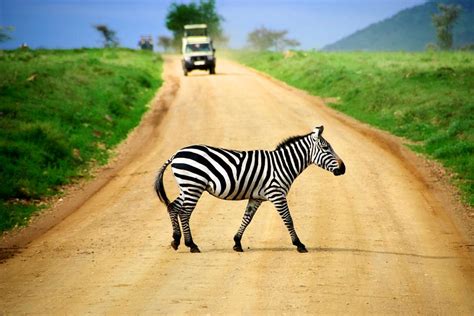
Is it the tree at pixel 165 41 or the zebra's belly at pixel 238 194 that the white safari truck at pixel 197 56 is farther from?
the tree at pixel 165 41

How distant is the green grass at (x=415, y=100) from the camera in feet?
64.0

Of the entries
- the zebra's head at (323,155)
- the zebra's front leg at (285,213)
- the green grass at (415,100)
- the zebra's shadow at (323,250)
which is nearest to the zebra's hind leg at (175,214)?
the zebra's shadow at (323,250)

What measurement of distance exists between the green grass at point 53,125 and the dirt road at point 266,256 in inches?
54.2

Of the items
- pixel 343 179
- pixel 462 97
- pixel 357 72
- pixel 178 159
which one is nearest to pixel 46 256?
pixel 178 159

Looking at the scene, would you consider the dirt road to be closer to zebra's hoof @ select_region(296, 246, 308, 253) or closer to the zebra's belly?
zebra's hoof @ select_region(296, 246, 308, 253)

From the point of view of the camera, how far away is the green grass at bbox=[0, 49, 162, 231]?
53.7 ft

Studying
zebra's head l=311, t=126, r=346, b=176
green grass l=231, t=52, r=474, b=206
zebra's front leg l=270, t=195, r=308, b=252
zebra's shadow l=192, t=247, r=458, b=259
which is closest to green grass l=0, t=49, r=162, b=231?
zebra's shadow l=192, t=247, r=458, b=259

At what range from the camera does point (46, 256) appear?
A: 1154 cm

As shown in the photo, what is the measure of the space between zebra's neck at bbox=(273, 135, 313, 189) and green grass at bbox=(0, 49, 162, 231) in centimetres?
601

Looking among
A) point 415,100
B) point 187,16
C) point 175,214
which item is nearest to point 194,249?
point 175,214

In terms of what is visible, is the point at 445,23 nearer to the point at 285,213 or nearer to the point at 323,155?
the point at 323,155

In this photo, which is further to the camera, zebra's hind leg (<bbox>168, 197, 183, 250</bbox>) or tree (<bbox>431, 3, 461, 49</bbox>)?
tree (<bbox>431, 3, 461, 49</bbox>)

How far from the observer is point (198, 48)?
152 ft

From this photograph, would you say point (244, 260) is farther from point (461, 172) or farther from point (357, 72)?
point (357, 72)
